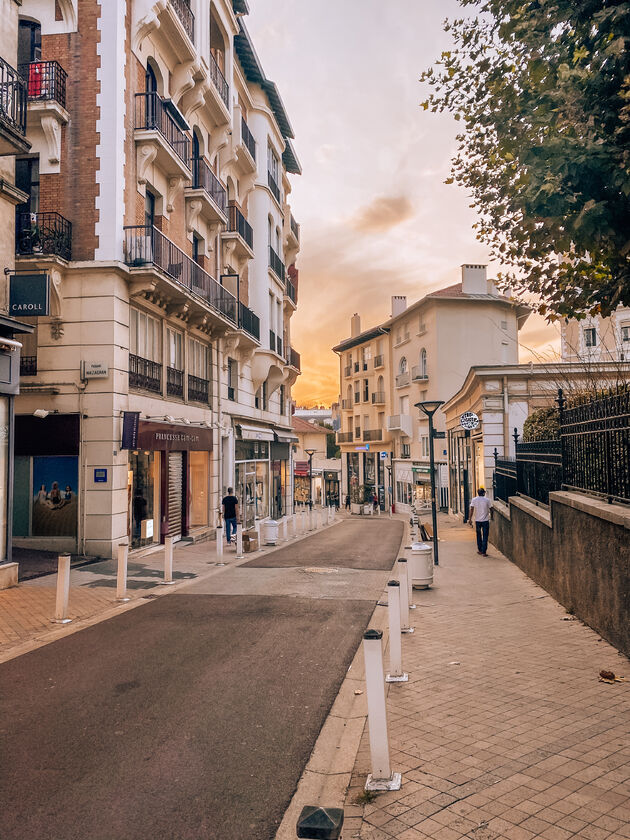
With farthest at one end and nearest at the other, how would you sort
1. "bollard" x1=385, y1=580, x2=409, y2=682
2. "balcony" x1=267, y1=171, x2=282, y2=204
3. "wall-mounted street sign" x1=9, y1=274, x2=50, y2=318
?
"balcony" x1=267, y1=171, x2=282, y2=204, "wall-mounted street sign" x1=9, y1=274, x2=50, y2=318, "bollard" x1=385, y1=580, x2=409, y2=682

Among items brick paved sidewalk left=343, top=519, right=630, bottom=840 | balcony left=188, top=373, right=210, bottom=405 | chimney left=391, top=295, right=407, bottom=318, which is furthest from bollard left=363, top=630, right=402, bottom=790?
chimney left=391, top=295, right=407, bottom=318

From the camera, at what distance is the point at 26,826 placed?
364 cm

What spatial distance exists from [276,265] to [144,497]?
57.4ft

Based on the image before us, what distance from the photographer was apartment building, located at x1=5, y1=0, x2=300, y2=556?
1490cm

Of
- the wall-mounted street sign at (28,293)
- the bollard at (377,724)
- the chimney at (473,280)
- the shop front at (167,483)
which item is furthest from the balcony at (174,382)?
the chimney at (473,280)

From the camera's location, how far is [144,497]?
16812 mm

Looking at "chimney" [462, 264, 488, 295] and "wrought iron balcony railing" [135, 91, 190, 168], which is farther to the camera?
"chimney" [462, 264, 488, 295]

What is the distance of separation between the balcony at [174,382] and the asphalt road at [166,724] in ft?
33.5

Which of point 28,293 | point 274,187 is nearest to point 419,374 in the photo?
A: point 274,187

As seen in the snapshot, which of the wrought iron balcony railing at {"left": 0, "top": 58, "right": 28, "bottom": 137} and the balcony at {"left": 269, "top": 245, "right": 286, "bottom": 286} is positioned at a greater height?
the balcony at {"left": 269, "top": 245, "right": 286, "bottom": 286}

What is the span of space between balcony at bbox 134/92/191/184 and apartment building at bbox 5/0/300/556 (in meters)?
0.05

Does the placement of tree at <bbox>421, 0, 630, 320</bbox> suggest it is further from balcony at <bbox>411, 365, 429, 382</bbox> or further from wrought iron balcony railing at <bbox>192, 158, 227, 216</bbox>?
balcony at <bbox>411, 365, 429, 382</bbox>

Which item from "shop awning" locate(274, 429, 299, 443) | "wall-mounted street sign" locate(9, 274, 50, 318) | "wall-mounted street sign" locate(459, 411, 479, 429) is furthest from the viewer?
"shop awning" locate(274, 429, 299, 443)

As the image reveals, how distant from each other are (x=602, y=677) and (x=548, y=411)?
34.1 ft
